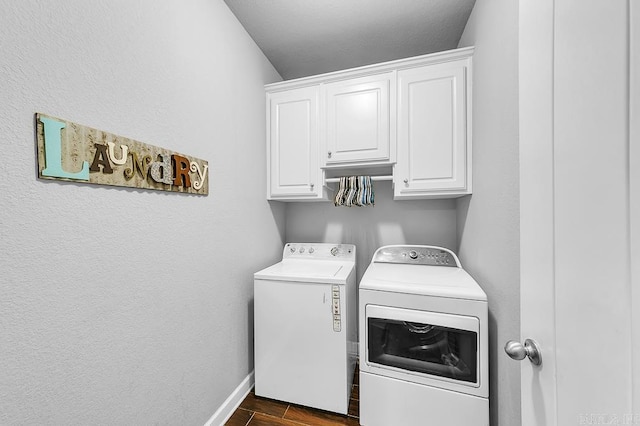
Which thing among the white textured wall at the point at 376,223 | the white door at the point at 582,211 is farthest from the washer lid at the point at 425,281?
the white door at the point at 582,211

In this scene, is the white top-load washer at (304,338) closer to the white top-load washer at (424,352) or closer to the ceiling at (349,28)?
the white top-load washer at (424,352)

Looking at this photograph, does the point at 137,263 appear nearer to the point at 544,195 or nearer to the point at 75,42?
the point at 75,42

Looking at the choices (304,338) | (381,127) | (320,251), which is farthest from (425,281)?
(381,127)

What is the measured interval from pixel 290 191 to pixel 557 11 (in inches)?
69.4

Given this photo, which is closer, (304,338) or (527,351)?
(527,351)

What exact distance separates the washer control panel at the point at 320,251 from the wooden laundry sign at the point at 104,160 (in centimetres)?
121

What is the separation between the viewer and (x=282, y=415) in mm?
1650

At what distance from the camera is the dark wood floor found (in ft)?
5.22

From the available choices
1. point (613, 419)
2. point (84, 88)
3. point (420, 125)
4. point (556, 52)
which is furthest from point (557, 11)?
point (84, 88)

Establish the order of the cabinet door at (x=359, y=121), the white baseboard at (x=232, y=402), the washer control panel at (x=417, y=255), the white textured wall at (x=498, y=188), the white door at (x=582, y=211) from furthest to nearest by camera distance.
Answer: the washer control panel at (x=417, y=255) < the cabinet door at (x=359, y=121) < the white baseboard at (x=232, y=402) < the white textured wall at (x=498, y=188) < the white door at (x=582, y=211)

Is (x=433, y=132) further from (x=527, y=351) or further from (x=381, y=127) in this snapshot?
(x=527, y=351)

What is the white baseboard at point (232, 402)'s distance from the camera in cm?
151

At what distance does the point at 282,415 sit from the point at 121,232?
1.53m

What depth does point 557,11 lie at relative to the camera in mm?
549
